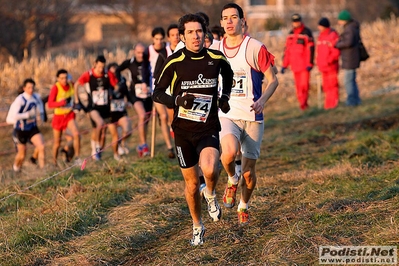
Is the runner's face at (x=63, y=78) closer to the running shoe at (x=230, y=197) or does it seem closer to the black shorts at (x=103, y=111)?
the black shorts at (x=103, y=111)

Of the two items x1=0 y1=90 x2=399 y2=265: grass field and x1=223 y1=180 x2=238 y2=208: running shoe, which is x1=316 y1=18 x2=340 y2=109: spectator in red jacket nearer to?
x1=0 y1=90 x2=399 y2=265: grass field

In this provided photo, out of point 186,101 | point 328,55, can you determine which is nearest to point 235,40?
point 186,101

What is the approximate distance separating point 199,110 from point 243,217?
141cm

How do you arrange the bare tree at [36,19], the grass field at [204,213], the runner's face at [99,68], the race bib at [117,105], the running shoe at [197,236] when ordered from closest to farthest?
1. the grass field at [204,213]
2. the running shoe at [197,236]
3. the runner's face at [99,68]
4. the race bib at [117,105]
5. the bare tree at [36,19]

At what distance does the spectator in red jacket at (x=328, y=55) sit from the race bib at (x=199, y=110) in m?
10.6

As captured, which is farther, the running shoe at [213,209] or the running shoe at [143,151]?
the running shoe at [143,151]

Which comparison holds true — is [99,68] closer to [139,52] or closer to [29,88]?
[139,52]

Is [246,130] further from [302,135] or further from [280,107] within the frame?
[280,107]

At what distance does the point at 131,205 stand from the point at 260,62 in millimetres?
2507

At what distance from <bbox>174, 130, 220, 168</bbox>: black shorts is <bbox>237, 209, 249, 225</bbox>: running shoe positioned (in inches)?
39.9

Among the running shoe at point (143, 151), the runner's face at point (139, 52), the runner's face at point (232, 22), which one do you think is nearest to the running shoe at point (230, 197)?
the runner's face at point (232, 22)

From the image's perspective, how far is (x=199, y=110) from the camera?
23.0 ft

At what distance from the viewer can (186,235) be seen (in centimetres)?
772

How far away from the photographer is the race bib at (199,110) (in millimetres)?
6984
